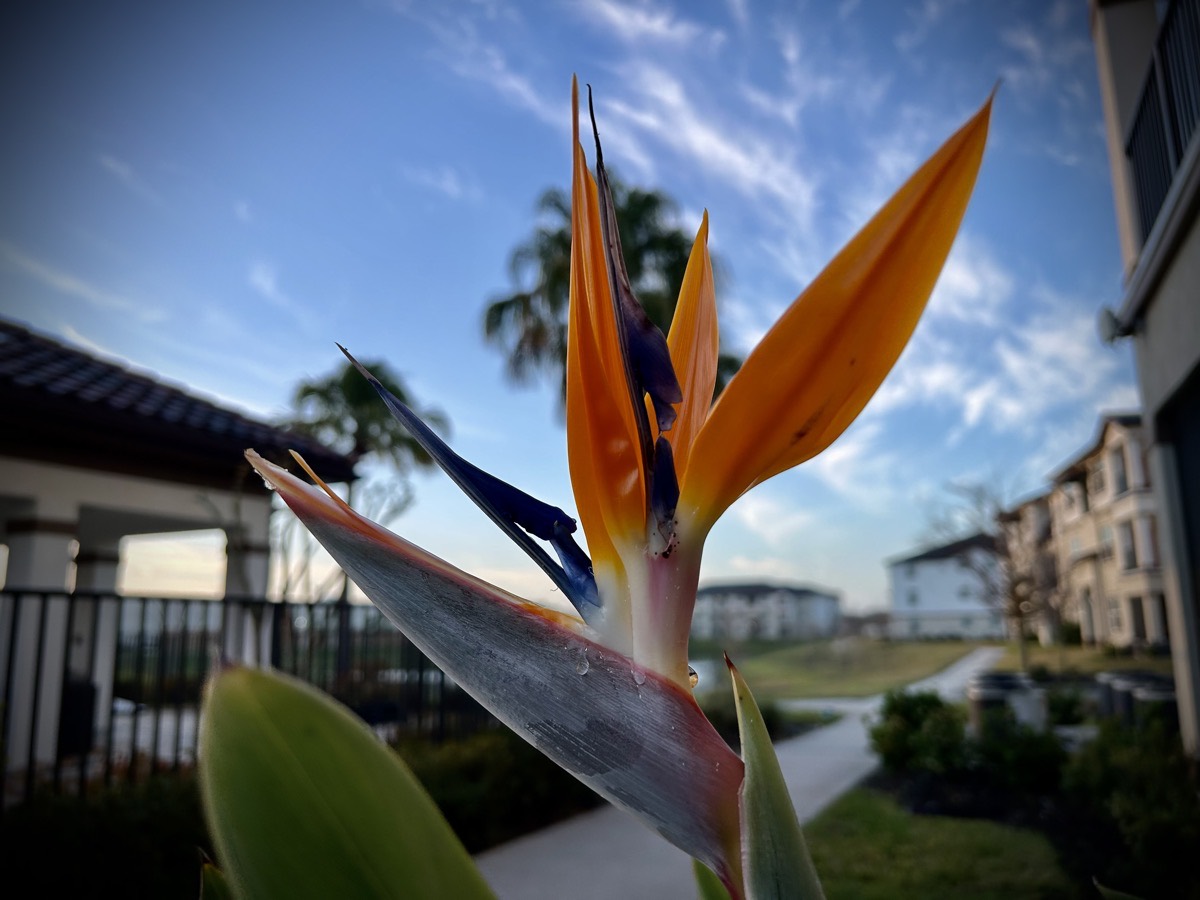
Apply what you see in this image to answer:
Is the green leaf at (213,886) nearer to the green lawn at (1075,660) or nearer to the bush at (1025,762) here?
the bush at (1025,762)

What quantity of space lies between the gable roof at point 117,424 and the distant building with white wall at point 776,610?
9.51 meters

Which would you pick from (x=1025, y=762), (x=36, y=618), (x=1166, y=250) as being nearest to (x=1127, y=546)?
(x=1025, y=762)

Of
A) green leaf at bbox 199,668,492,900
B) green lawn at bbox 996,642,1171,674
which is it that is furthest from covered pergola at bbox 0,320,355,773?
green lawn at bbox 996,642,1171,674

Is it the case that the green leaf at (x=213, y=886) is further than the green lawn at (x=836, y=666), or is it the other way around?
the green lawn at (x=836, y=666)

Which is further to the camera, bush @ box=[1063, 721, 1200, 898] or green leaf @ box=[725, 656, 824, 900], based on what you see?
bush @ box=[1063, 721, 1200, 898]

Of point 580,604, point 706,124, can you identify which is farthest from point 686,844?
point 706,124

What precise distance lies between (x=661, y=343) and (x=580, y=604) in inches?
4.8

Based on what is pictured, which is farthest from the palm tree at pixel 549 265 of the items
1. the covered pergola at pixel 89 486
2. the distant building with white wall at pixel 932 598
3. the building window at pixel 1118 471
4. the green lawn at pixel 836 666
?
the distant building with white wall at pixel 932 598

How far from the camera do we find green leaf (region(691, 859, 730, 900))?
33cm

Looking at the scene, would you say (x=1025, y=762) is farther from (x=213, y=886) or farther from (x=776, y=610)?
(x=776, y=610)

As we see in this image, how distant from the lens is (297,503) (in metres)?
0.35

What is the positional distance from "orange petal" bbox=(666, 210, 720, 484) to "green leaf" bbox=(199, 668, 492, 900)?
247 millimetres

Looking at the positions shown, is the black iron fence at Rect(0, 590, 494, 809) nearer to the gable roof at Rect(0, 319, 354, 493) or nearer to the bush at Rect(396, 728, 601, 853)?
the bush at Rect(396, 728, 601, 853)

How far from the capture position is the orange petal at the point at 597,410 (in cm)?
38
